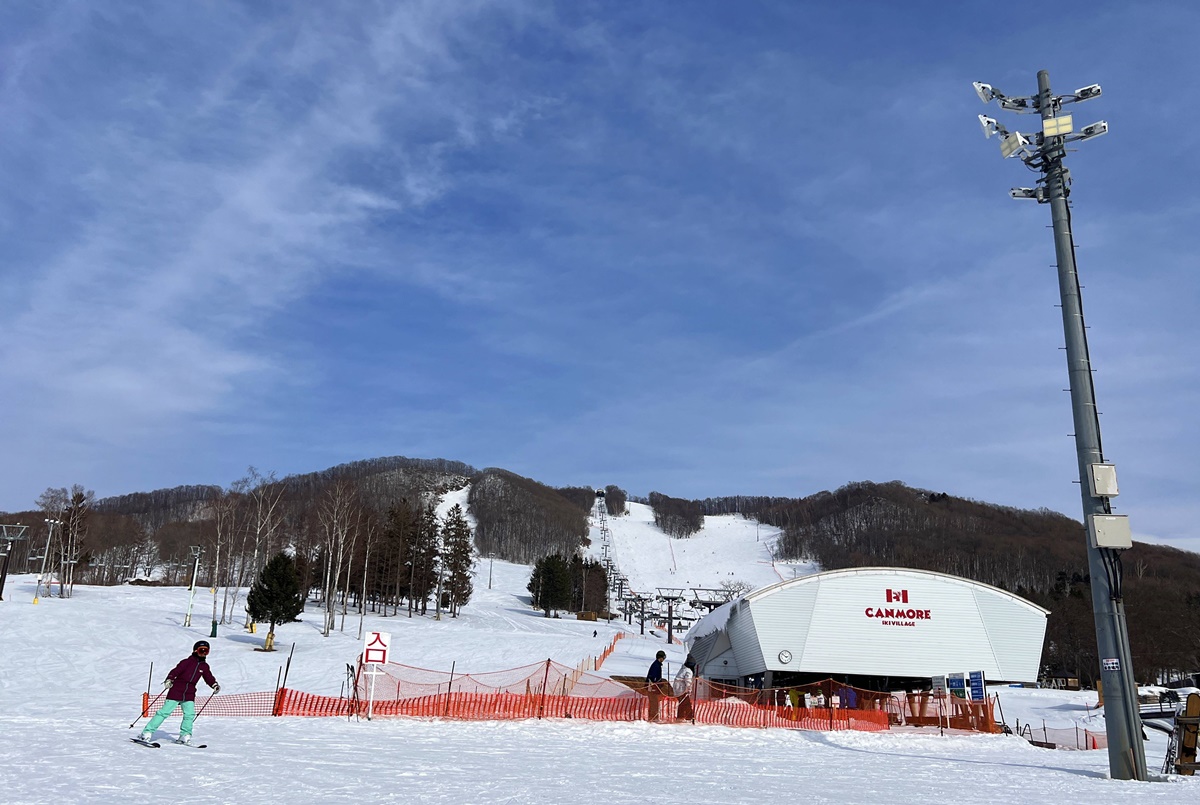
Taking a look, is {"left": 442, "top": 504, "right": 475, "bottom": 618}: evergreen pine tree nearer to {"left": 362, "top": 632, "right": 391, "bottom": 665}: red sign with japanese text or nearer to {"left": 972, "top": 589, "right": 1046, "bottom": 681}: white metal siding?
{"left": 972, "top": 589, "right": 1046, "bottom": 681}: white metal siding

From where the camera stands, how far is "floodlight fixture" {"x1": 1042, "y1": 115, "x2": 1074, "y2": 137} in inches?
631

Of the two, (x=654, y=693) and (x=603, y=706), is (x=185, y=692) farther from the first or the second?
(x=654, y=693)

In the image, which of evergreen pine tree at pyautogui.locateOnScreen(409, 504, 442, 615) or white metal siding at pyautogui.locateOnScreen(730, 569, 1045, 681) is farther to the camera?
evergreen pine tree at pyautogui.locateOnScreen(409, 504, 442, 615)

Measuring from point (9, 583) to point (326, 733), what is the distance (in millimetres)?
73039

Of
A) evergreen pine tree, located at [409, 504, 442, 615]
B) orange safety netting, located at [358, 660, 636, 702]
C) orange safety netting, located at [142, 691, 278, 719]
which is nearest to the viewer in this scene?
orange safety netting, located at [142, 691, 278, 719]

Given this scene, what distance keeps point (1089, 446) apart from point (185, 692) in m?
15.9

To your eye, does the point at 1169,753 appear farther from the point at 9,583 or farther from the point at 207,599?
the point at 9,583

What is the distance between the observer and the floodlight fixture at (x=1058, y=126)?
631 inches

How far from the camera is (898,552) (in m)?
167

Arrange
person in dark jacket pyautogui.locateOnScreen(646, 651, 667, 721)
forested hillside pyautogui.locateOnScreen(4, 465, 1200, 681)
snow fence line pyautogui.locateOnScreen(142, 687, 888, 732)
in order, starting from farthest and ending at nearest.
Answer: forested hillside pyautogui.locateOnScreen(4, 465, 1200, 681) < person in dark jacket pyautogui.locateOnScreen(646, 651, 667, 721) < snow fence line pyautogui.locateOnScreen(142, 687, 888, 732)

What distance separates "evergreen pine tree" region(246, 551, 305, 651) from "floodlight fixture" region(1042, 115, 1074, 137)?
42.9m

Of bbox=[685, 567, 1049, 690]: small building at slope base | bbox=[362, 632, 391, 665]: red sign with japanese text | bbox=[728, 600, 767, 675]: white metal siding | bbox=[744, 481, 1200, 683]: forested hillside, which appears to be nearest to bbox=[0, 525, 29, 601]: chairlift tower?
bbox=[728, 600, 767, 675]: white metal siding

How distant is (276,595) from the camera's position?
4619cm

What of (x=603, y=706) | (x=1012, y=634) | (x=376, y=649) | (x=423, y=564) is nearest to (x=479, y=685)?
(x=603, y=706)
